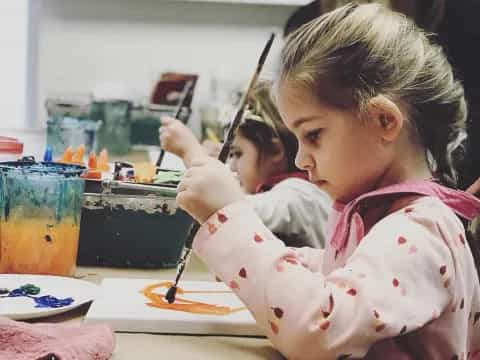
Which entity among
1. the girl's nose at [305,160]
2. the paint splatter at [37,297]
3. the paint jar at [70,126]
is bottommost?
the paint jar at [70,126]

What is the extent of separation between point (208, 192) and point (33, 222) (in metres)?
0.35

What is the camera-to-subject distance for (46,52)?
9.57 feet

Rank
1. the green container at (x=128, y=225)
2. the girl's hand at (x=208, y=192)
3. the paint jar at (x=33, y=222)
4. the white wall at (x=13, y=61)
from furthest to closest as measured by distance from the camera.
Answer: the white wall at (x=13, y=61) < the green container at (x=128, y=225) < the paint jar at (x=33, y=222) < the girl's hand at (x=208, y=192)

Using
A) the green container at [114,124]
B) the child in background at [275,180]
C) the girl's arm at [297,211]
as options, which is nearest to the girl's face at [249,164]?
the child in background at [275,180]

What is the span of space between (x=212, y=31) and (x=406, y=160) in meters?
2.14

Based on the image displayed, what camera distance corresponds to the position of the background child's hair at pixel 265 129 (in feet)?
5.93

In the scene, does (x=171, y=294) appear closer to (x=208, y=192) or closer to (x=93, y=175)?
(x=208, y=192)

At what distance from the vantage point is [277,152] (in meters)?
1.83

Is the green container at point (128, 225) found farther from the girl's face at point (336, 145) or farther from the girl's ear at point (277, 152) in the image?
the girl's ear at point (277, 152)

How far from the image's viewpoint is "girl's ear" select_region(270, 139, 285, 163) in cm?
183

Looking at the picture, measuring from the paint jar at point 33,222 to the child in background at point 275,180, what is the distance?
0.47 m

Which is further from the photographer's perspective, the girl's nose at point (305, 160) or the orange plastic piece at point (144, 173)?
the orange plastic piece at point (144, 173)

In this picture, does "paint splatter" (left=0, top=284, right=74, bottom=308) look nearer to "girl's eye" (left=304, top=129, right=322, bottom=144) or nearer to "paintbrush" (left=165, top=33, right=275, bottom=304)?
"paintbrush" (left=165, top=33, right=275, bottom=304)

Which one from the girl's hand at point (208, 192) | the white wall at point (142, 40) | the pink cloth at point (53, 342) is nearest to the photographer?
the pink cloth at point (53, 342)
